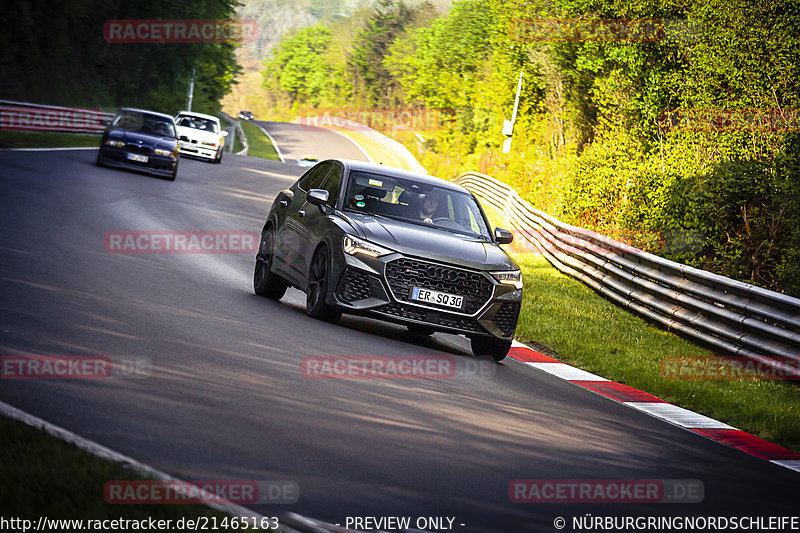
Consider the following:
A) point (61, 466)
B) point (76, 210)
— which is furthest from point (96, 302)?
point (76, 210)

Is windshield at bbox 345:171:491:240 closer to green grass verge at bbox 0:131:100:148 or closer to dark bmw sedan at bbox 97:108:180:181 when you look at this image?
dark bmw sedan at bbox 97:108:180:181

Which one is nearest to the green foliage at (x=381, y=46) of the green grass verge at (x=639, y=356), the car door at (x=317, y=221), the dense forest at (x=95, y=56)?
the dense forest at (x=95, y=56)

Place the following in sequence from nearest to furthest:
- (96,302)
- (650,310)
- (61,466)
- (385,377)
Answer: (61,466)
(385,377)
(96,302)
(650,310)

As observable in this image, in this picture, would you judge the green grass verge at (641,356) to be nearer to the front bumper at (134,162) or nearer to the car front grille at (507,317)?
the car front grille at (507,317)

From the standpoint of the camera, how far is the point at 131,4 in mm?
61375

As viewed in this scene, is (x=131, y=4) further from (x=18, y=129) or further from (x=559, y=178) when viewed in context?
(x=559, y=178)

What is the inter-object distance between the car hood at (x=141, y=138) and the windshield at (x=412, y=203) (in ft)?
54.7

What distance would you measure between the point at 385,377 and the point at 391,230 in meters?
2.46

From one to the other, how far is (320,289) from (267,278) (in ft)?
5.92

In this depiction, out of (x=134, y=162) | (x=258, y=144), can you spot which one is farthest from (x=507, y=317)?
(x=258, y=144)

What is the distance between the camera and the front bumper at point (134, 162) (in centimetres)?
2659

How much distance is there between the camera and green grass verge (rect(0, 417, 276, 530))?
3.75 meters

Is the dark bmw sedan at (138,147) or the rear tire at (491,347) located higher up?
the dark bmw sedan at (138,147)

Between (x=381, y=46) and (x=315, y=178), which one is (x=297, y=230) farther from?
(x=381, y=46)
